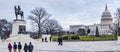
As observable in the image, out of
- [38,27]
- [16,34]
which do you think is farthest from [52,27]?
[16,34]

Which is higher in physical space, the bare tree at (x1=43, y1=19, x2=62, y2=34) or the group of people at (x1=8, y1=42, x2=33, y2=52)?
the bare tree at (x1=43, y1=19, x2=62, y2=34)

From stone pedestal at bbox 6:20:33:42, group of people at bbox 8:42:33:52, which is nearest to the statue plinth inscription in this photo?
stone pedestal at bbox 6:20:33:42

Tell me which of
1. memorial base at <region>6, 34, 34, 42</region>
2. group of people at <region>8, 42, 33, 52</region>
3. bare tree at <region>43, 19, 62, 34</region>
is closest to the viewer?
group of people at <region>8, 42, 33, 52</region>

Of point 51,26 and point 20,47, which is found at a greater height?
point 51,26

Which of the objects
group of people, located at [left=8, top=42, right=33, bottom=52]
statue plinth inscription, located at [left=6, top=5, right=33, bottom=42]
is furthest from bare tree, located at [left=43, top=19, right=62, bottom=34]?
group of people, located at [left=8, top=42, right=33, bottom=52]

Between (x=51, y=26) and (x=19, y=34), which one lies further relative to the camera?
(x=51, y=26)

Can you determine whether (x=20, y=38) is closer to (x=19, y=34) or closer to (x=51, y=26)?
(x=19, y=34)

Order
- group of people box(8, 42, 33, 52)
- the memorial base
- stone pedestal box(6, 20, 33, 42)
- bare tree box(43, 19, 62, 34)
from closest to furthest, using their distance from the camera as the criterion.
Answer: group of people box(8, 42, 33, 52) → the memorial base → stone pedestal box(6, 20, 33, 42) → bare tree box(43, 19, 62, 34)

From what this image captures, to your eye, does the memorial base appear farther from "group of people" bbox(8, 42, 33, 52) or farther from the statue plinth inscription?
"group of people" bbox(8, 42, 33, 52)

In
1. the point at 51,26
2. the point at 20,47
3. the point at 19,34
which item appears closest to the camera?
the point at 20,47

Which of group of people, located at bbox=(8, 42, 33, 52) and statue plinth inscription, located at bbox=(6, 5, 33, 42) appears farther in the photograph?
statue plinth inscription, located at bbox=(6, 5, 33, 42)

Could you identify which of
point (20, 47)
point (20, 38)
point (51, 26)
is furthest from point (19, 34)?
point (51, 26)

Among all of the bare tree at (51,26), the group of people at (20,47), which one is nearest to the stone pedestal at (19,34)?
the group of people at (20,47)

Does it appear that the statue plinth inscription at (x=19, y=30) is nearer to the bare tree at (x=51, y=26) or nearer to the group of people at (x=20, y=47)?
the group of people at (x=20, y=47)
